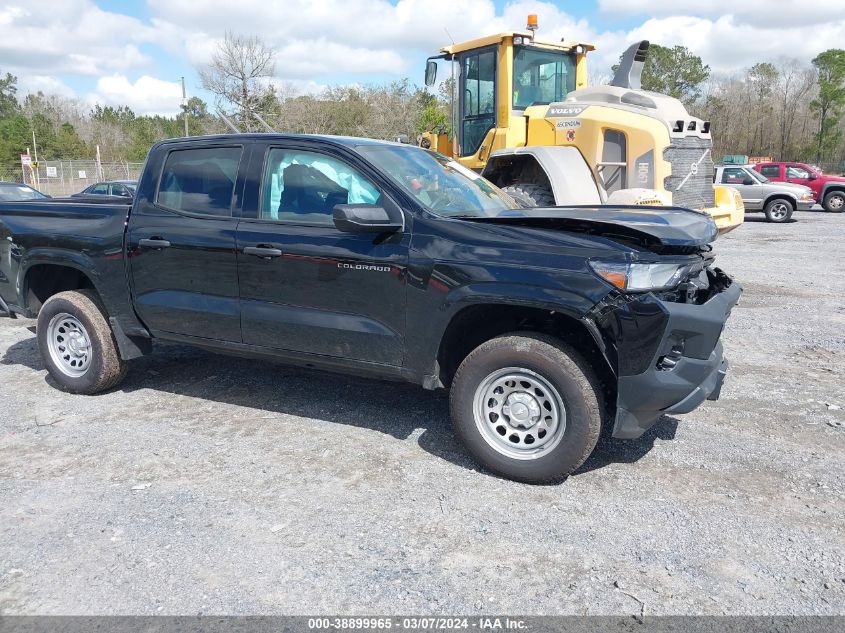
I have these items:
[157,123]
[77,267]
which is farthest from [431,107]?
[157,123]

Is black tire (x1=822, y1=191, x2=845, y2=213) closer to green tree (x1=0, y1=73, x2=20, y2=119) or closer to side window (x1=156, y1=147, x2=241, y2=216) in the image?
side window (x1=156, y1=147, x2=241, y2=216)

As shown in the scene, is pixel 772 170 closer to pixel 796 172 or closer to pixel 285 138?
pixel 796 172

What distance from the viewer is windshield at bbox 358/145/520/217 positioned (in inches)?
174

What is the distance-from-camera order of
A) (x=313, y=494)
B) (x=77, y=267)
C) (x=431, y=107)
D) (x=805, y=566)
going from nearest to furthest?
1. (x=805, y=566)
2. (x=313, y=494)
3. (x=77, y=267)
4. (x=431, y=107)

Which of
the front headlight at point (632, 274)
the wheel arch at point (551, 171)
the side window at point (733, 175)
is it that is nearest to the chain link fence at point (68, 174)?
the side window at point (733, 175)

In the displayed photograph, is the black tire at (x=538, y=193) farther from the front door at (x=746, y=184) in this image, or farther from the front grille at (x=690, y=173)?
the front door at (x=746, y=184)

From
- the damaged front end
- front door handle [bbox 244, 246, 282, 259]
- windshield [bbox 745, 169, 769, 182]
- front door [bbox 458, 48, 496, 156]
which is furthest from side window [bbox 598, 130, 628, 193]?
windshield [bbox 745, 169, 769, 182]

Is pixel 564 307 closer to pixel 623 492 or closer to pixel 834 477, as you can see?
pixel 623 492

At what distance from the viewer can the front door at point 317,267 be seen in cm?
427

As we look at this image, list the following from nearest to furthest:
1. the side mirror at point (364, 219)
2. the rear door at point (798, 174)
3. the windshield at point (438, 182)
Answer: the side mirror at point (364, 219) → the windshield at point (438, 182) → the rear door at point (798, 174)

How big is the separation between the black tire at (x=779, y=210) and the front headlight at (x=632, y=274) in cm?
2073

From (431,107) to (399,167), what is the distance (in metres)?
35.1

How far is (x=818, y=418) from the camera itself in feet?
16.3

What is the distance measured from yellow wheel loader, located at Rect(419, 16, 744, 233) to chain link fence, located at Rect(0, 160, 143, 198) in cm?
3109
